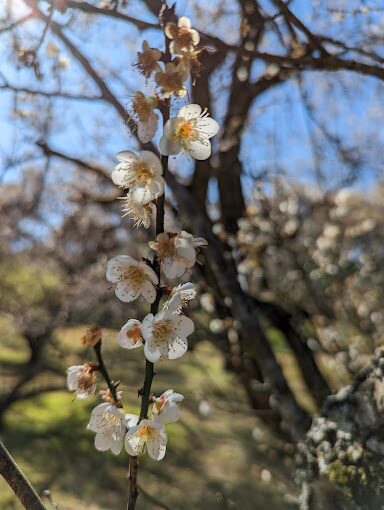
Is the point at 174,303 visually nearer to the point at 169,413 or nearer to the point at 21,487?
the point at 169,413

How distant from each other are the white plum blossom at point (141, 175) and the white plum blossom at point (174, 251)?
2.5 inches

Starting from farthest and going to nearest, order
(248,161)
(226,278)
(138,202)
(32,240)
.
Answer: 1. (32,240)
2. (248,161)
3. (226,278)
4. (138,202)

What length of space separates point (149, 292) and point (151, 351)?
0.28 ft

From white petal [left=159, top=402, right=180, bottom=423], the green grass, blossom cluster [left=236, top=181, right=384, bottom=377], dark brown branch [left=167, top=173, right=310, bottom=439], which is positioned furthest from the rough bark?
blossom cluster [left=236, top=181, right=384, bottom=377]

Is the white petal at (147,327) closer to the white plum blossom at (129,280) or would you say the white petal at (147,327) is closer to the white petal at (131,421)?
the white plum blossom at (129,280)

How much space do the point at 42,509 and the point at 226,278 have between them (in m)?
1.18

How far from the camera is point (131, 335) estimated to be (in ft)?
2.51

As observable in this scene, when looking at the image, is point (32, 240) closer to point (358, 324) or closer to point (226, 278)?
point (358, 324)

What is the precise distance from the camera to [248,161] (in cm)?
285

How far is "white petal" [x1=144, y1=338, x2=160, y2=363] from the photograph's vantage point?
73 centimetres

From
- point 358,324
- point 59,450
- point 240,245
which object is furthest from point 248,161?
point 59,450

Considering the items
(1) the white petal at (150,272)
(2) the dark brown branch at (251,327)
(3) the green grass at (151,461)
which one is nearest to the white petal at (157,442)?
A: (1) the white petal at (150,272)

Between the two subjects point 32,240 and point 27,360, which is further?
point 32,240

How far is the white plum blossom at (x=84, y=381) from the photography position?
785mm
